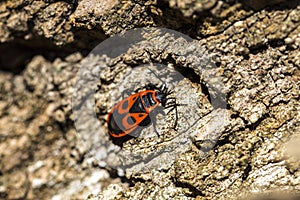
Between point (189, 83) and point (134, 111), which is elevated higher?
point (189, 83)

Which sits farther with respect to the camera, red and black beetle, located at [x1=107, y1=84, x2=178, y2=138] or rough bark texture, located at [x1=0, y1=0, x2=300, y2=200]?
red and black beetle, located at [x1=107, y1=84, x2=178, y2=138]

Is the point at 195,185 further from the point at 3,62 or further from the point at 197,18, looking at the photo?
the point at 3,62

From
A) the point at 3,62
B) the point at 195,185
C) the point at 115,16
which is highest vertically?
the point at 115,16

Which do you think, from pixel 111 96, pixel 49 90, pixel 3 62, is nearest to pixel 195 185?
pixel 111 96

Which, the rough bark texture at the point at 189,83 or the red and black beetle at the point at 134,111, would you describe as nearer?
the rough bark texture at the point at 189,83

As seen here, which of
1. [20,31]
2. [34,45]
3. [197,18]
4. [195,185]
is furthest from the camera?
[34,45]

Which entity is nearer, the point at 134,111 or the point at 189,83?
the point at 189,83

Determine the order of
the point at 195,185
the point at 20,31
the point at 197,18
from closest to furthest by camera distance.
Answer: the point at 197,18, the point at 195,185, the point at 20,31

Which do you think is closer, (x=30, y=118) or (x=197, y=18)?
(x=197, y=18)
